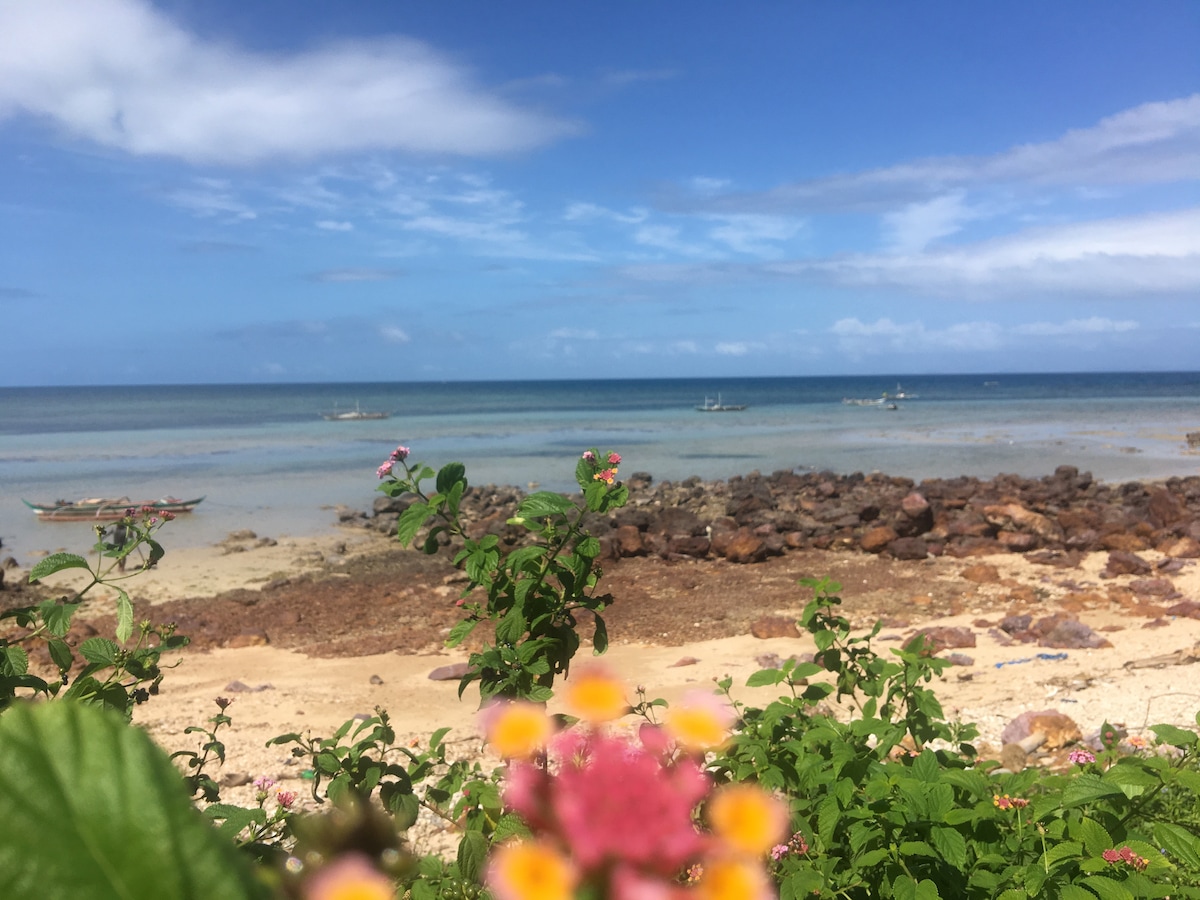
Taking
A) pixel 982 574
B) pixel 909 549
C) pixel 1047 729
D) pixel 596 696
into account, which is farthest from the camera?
pixel 909 549

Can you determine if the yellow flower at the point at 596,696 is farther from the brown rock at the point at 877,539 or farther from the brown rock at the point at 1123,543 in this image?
the brown rock at the point at 1123,543

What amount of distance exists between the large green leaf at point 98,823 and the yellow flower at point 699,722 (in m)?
0.19

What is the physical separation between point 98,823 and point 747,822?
8.9 inches

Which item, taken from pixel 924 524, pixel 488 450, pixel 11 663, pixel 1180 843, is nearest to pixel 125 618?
pixel 11 663

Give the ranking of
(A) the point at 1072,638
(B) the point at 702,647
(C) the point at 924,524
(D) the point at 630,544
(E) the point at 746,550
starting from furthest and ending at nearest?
1. (C) the point at 924,524
2. (D) the point at 630,544
3. (E) the point at 746,550
4. (B) the point at 702,647
5. (A) the point at 1072,638

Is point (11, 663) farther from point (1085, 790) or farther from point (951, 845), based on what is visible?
point (1085, 790)

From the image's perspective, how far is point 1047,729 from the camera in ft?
16.5

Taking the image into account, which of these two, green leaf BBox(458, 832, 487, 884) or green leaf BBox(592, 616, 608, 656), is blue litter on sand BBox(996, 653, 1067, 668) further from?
green leaf BBox(458, 832, 487, 884)

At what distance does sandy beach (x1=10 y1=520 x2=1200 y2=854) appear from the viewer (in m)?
5.82

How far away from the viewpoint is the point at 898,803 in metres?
2.43

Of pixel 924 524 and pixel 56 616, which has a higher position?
pixel 56 616

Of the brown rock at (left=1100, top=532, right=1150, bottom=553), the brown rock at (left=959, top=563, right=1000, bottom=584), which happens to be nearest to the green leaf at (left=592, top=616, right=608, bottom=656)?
the brown rock at (left=959, top=563, right=1000, bottom=584)

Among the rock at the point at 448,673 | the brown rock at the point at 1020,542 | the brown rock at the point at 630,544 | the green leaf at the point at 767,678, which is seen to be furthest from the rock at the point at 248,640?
the brown rock at the point at 1020,542

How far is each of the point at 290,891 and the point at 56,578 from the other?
14.4 meters
